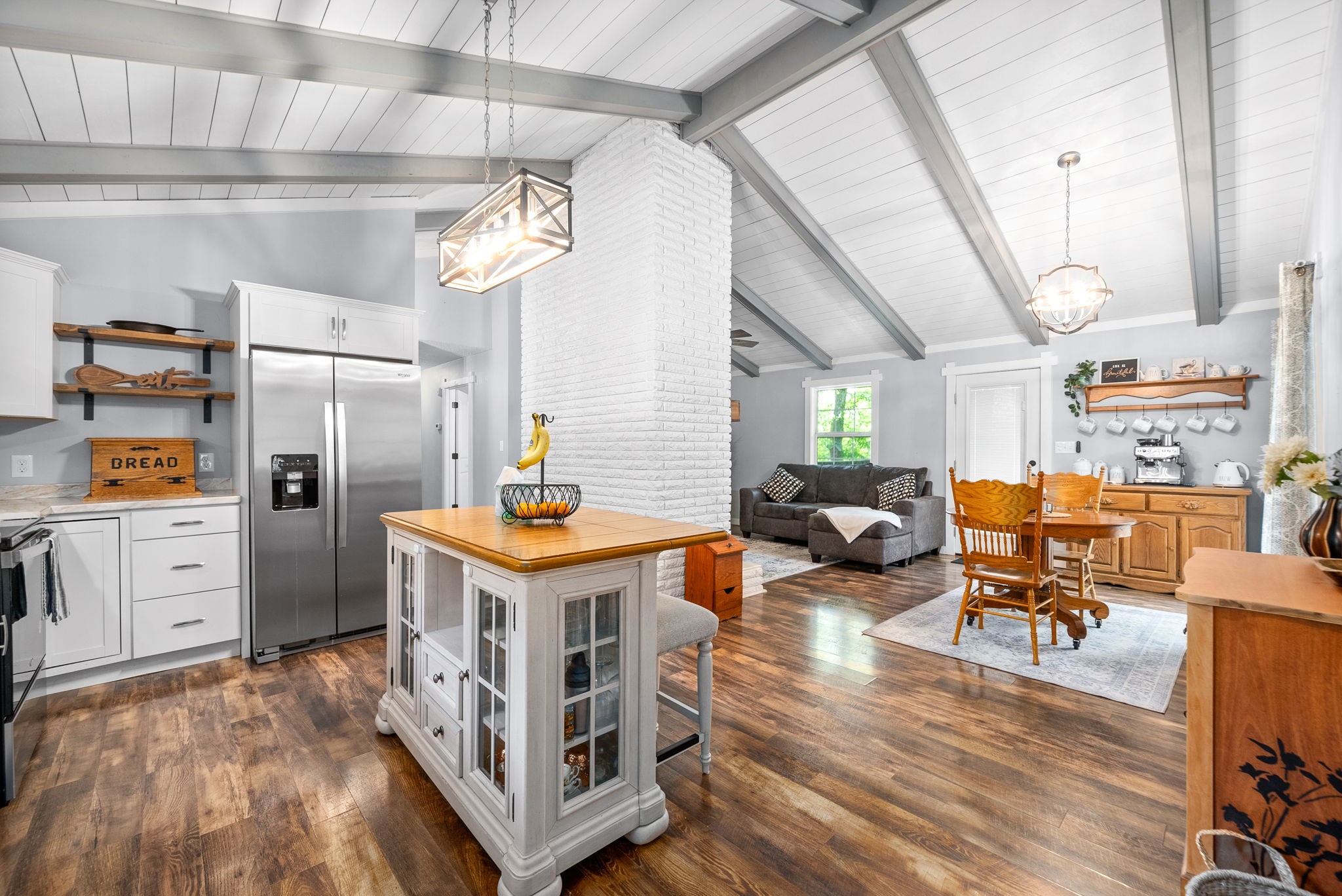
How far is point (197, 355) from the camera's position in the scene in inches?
138

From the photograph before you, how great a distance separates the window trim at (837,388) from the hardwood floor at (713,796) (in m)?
4.42

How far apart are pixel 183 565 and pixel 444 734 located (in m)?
2.11

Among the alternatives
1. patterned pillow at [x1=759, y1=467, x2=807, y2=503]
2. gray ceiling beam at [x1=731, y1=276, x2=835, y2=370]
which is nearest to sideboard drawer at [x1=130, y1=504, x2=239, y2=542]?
gray ceiling beam at [x1=731, y1=276, x2=835, y2=370]

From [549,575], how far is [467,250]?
1.39 m

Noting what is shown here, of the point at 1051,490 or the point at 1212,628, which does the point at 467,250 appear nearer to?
the point at 1212,628

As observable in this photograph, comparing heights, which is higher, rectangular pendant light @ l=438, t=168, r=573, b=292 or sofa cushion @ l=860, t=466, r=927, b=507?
rectangular pendant light @ l=438, t=168, r=573, b=292

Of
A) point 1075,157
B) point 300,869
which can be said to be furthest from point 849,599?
point 300,869

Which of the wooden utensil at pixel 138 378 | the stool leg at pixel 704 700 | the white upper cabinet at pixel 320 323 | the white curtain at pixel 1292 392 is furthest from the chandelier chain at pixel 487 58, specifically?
the white curtain at pixel 1292 392

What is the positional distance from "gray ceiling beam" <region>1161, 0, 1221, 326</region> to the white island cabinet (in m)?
3.62

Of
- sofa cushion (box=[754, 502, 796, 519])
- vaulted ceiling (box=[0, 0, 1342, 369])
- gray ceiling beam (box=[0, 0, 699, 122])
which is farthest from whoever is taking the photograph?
sofa cushion (box=[754, 502, 796, 519])

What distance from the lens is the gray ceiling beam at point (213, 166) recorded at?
106 inches

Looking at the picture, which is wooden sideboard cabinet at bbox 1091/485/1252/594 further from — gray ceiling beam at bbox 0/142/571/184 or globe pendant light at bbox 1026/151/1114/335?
gray ceiling beam at bbox 0/142/571/184

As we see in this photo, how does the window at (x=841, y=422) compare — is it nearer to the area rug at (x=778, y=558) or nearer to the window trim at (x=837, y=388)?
the window trim at (x=837, y=388)

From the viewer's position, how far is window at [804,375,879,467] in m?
7.20
